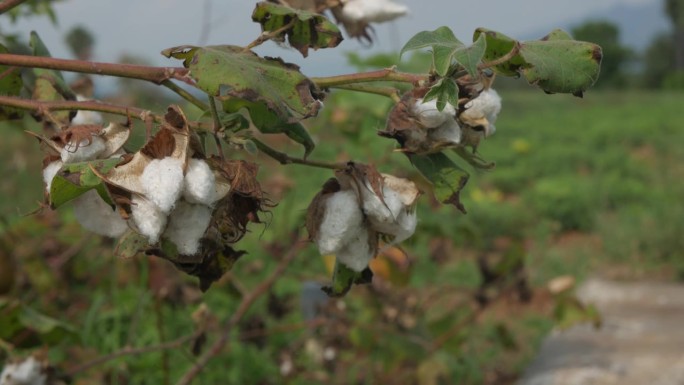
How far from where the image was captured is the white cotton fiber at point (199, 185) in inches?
20.9

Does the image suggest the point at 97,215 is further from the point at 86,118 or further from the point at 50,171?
the point at 86,118

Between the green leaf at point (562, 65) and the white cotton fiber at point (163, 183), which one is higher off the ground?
the green leaf at point (562, 65)

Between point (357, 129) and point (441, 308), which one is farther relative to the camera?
point (441, 308)

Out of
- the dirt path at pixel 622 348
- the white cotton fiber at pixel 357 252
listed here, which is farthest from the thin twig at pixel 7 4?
the dirt path at pixel 622 348

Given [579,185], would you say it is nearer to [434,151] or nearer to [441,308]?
[441,308]

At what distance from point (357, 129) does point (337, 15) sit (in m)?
0.98

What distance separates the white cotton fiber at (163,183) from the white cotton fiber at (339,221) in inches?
5.6

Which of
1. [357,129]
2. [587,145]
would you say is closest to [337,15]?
[357,129]

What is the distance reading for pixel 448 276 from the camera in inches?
214

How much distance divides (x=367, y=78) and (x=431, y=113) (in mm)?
50

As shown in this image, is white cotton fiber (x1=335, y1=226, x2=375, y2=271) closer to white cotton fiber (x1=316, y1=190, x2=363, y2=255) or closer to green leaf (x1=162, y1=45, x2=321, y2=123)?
white cotton fiber (x1=316, y1=190, x2=363, y2=255)

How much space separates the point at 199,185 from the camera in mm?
532

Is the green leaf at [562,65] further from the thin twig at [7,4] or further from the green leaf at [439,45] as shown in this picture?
the thin twig at [7,4]

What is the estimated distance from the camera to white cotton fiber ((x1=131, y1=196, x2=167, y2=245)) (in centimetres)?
53
